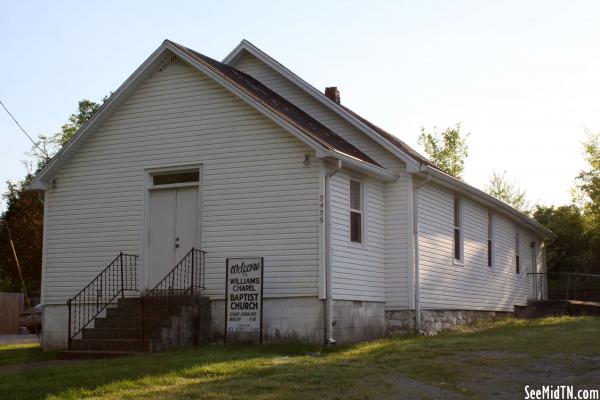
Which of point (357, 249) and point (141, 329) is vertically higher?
point (357, 249)

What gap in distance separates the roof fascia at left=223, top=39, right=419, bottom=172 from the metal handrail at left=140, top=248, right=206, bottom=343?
4.81 metres

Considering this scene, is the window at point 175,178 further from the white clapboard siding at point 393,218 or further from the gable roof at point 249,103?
the white clapboard siding at point 393,218

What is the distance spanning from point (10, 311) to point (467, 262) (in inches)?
802

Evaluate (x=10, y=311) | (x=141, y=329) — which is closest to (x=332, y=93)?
(x=141, y=329)

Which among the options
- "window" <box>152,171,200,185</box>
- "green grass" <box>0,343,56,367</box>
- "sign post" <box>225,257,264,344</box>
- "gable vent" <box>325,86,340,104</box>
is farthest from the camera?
"gable vent" <box>325,86,340,104</box>

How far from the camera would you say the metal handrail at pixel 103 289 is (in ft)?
61.0

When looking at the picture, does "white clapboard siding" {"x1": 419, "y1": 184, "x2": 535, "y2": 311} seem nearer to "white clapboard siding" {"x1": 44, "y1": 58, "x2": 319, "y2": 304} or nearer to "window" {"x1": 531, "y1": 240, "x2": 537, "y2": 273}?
"window" {"x1": 531, "y1": 240, "x2": 537, "y2": 273}

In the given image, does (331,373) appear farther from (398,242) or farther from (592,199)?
(592,199)

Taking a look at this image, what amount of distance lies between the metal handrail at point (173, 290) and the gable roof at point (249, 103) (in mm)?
3328

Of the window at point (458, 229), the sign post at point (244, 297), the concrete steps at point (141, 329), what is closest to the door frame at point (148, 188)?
the concrete steps at point (141, 329)

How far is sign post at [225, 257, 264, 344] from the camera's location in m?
16.6

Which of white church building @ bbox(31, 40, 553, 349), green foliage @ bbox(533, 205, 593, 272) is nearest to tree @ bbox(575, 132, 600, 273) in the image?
green foliage @ bbox(533, 205, 593, 272)

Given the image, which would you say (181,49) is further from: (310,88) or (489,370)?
(489,370)

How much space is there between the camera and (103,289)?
61.7 feet
